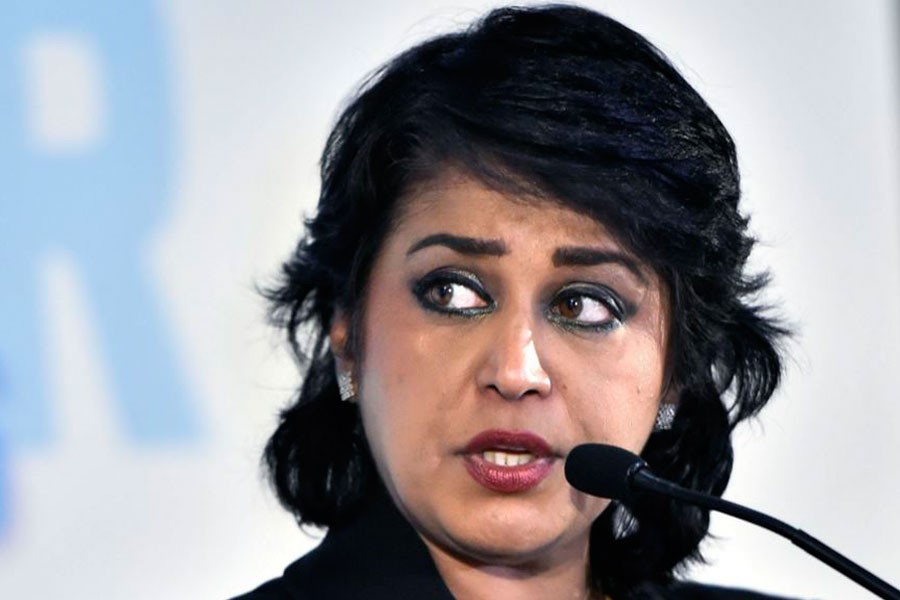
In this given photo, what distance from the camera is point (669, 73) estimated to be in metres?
1.94

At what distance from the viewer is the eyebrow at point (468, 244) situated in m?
1.81

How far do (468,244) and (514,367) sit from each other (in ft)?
0.48

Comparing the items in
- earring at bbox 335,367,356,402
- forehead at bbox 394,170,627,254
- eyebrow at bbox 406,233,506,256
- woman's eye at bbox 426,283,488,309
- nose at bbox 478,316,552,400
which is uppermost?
forehead at bbox 394,170,627,254

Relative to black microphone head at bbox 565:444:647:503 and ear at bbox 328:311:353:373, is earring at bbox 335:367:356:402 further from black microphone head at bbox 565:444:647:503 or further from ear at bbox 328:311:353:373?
black microphone head at bbox 565:444:647:503

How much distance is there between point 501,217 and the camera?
182cm

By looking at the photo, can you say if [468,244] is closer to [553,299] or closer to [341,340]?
[553,299]

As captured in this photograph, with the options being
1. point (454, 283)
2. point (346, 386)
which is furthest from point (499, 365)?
point (346, 386)

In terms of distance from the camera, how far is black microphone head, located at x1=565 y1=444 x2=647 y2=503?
1667mm

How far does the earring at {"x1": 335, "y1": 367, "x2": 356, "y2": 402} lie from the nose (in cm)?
23

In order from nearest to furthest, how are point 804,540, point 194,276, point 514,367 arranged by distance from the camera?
1. point 804,540
2. point 514,367
3. point 194,276

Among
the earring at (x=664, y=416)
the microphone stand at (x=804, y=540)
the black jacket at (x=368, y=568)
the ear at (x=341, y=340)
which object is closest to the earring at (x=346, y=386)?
the ear at (x=341, y=340)

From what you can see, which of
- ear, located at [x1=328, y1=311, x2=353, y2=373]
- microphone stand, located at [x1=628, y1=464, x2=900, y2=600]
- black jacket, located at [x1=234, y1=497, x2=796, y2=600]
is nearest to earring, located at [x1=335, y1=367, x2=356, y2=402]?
ear, located at [x1=328, y1=311, x2=353, y2=373]

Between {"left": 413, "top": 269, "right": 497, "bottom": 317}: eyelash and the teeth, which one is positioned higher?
{"left": 413, "top": 269, "right": 497, "bottom": 317}: eyelash

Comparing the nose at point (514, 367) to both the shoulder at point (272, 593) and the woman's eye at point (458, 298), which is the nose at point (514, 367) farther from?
the shoulder at point (272, 593)
